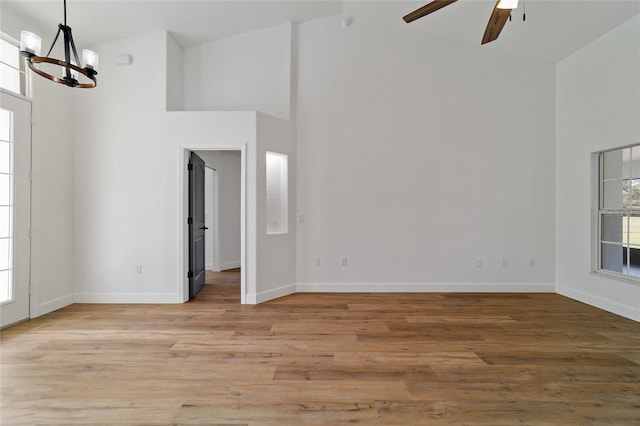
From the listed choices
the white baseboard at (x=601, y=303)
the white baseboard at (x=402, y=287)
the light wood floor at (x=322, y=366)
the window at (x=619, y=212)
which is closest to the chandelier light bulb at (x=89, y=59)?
the light wood floor at (x=322, y=366)

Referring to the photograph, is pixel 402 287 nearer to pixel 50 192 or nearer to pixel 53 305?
pixel 53 305

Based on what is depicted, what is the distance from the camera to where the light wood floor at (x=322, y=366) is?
1.94m

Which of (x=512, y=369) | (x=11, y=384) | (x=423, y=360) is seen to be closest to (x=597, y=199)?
(x=512, y=369)

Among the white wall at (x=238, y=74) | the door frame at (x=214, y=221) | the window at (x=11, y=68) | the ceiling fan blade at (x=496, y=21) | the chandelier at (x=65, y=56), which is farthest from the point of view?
the door frame at (x=214, y=221)

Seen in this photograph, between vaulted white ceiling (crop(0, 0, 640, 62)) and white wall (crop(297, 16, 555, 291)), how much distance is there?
26 cm

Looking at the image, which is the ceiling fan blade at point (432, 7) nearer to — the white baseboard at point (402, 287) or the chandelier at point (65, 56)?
the chandelier at point (65, 56)

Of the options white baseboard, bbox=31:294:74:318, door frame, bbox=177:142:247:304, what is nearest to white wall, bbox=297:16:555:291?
door frame, bbox=177:142:247:304

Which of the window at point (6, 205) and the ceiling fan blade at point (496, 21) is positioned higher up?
the ceiling fan blade at point (496, 21)

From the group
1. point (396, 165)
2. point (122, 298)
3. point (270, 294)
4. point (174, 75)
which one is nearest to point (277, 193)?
point (270, 294)

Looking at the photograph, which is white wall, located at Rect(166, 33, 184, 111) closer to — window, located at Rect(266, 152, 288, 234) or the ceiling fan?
window, located at Rect(266, 152, 288, 234)

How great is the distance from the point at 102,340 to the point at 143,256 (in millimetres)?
1449

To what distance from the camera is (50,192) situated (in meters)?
3.90

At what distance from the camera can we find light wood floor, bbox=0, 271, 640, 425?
6.37 ft

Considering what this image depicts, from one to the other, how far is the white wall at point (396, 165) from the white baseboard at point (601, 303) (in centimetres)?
73
